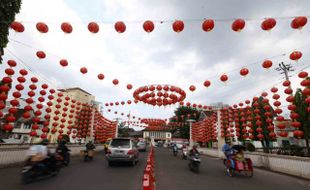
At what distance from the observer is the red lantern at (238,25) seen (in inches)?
266

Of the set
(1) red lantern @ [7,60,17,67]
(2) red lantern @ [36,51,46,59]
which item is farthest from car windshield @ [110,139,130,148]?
(1) red lantern @ [7,60,17,67]

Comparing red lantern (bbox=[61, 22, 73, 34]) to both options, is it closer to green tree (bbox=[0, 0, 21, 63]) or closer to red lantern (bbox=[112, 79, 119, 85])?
red lantern (bbox=[112, 79, 119, 85])

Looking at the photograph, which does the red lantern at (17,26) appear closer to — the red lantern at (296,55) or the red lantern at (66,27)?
the red lantern at (66,27)

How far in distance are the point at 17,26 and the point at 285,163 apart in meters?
14.5

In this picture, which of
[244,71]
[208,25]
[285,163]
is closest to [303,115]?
[285,163]

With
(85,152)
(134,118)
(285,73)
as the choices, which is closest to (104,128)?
(134,118)

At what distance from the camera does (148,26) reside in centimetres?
710

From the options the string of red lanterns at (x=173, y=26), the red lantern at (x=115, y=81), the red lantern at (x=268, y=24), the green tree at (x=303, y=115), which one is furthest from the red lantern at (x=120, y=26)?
the green tree at (x=303, y=115)

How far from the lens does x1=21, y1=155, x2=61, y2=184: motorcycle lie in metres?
6.43

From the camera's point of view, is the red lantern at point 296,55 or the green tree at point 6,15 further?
the green tree at point 6,15

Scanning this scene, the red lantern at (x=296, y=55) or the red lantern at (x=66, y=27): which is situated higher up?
the red lantern at (x=66, y=27)

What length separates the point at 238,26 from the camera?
6.82m

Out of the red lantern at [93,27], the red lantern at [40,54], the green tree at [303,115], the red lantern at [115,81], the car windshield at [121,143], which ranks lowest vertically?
the car windshield at [121,143]

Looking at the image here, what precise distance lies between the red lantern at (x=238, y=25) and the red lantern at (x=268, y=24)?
700 mm
